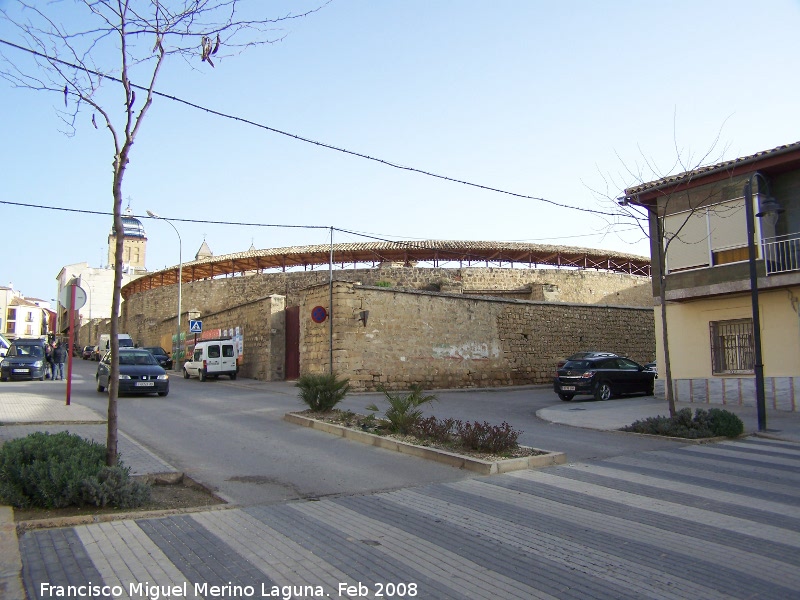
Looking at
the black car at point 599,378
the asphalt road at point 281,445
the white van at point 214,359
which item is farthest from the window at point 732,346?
the white van at point 214,359

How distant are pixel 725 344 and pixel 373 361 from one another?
11219mm

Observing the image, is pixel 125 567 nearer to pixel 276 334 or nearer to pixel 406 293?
pixel 406 293

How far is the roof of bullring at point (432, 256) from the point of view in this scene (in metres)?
40.8

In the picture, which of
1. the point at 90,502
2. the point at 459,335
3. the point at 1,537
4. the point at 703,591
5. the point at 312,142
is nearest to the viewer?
the point at 703,591

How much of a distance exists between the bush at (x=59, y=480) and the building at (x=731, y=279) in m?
13.3

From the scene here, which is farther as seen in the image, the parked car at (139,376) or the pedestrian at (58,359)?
the pedestrian at (58,359)

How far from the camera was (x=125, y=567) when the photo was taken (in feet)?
15.0

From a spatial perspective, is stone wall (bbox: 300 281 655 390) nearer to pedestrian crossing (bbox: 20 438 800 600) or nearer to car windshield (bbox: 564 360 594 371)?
car windshield (bbox: 564 360 594 371)

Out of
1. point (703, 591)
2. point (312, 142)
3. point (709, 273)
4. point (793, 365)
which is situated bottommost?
point (703, 591)

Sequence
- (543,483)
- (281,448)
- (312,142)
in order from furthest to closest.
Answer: (312,142)
(281,448)
(543,483)

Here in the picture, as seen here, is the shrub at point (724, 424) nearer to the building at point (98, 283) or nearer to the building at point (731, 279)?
the building at point (731, 279)

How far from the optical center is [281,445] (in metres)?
10.5

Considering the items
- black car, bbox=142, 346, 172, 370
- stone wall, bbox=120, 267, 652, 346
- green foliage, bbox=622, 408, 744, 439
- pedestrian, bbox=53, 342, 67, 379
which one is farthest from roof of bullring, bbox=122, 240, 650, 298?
green foliage, bbox=622, 408, 744, 439

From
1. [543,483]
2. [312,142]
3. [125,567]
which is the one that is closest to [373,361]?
[312,142]
